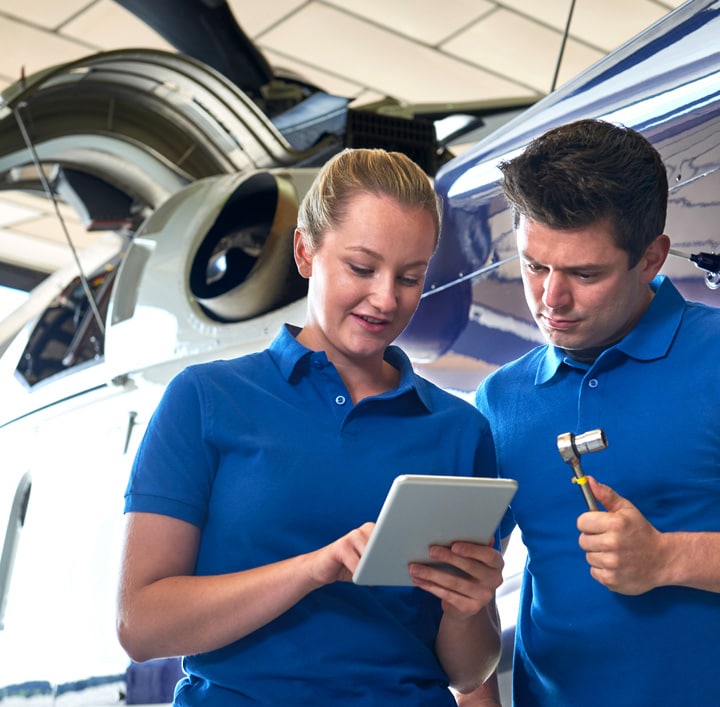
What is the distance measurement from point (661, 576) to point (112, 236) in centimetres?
390

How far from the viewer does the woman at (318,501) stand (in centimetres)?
141

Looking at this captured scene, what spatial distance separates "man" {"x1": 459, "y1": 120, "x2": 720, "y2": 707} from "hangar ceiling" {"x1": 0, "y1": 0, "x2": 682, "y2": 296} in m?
5.63

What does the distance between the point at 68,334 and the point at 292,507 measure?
3.36 metres

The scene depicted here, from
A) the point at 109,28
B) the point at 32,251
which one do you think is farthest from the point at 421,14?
the point at 32,251

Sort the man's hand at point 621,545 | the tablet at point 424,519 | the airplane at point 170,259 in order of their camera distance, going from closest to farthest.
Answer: the tablet at point 424,519, the man's hand at point 621,545, the airplane at point 170,259

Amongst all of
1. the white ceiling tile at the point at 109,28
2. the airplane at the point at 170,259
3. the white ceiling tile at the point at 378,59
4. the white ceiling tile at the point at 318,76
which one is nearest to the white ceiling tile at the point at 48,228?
the white ceiling tile at the point at 109,28

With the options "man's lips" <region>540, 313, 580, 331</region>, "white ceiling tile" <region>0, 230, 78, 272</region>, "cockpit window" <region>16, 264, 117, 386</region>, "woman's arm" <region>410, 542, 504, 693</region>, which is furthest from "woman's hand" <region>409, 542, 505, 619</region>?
"white ceiling tile" <region>0, 230, 78, 272</region>

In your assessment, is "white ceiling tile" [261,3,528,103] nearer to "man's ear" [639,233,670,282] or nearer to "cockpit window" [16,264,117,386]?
"cockpit window" [16,264,117,386]

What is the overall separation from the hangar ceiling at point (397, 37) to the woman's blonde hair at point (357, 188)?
5.66 metres

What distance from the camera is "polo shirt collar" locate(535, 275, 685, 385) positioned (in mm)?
1615

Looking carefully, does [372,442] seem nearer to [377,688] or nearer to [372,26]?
[377,688]

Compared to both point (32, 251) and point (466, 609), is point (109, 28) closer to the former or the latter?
point (32, 251)

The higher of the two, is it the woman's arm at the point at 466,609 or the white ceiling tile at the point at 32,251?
the white ceiling tile at the point at 32,251

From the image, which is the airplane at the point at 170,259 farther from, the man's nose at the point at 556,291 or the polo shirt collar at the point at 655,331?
the man's nose at the point at 556,291
